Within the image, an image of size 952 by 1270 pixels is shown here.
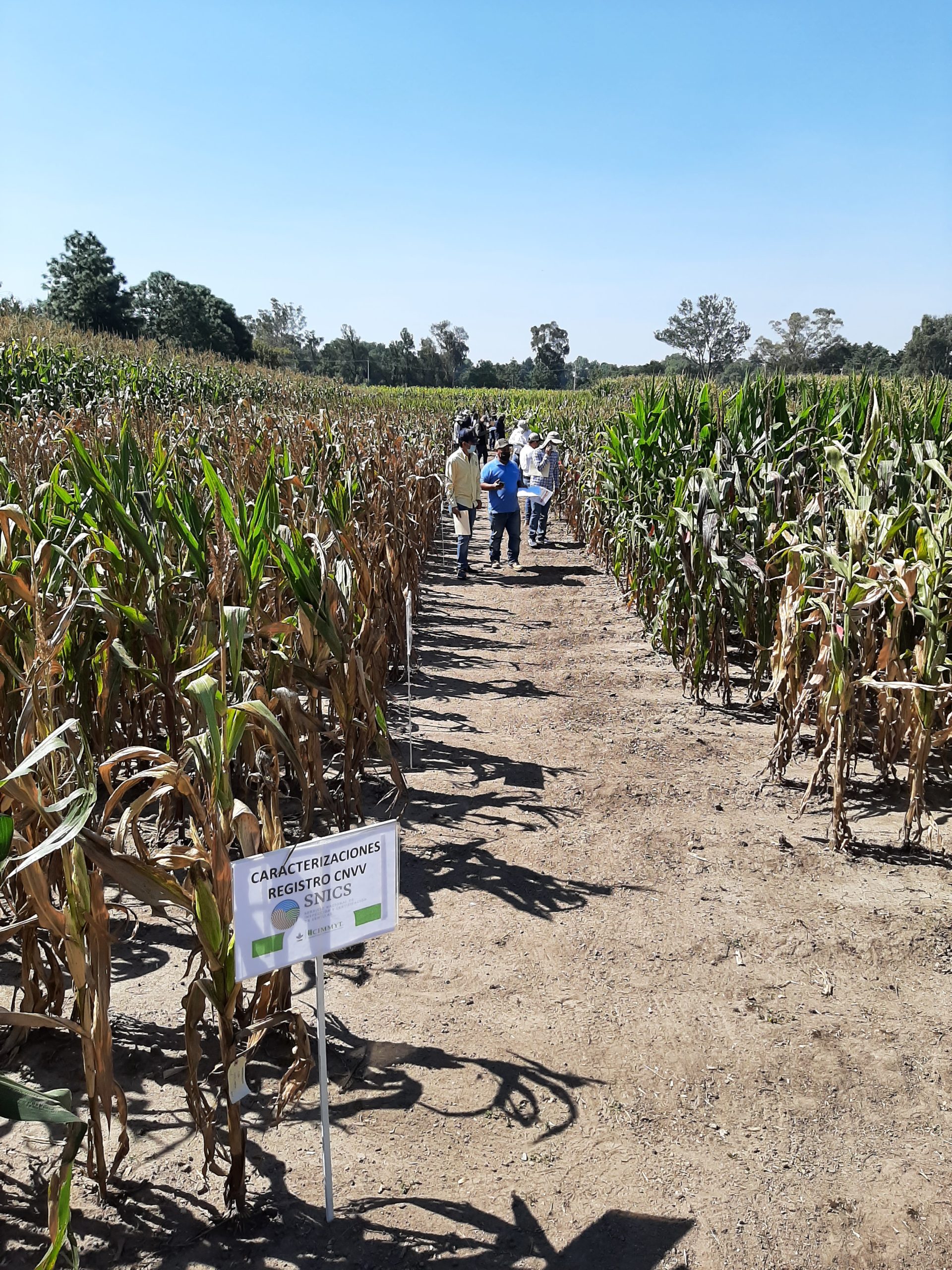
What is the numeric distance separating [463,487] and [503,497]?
70 cm

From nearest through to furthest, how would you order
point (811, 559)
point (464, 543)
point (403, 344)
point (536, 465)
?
point (811, 559) < point (464, 543) < point (536, 465) < point (403, 344)

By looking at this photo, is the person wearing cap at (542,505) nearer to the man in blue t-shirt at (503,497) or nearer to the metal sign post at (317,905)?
the man in blue t-shirt at (503,497)

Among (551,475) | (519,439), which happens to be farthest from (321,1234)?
(519,439)

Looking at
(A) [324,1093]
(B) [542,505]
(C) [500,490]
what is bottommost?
(A) [324,1093]

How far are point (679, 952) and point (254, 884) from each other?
2010mm

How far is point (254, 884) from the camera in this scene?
1834mm

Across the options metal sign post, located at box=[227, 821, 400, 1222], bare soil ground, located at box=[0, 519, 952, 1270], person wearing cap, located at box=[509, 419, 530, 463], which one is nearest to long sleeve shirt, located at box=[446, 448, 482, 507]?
person wearing cap, located at box=[509, 419, 530, 463]

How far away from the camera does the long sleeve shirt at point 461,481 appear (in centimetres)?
1077

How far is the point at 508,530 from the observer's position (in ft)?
38.8

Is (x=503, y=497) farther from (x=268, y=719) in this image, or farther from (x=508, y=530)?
(x=268, y=719)

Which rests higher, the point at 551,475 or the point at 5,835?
the point at 551,475

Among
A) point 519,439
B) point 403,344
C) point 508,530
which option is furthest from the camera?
point 403,344

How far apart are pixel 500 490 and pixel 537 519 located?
8.86 feet

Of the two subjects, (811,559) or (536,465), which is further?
(536,465)
